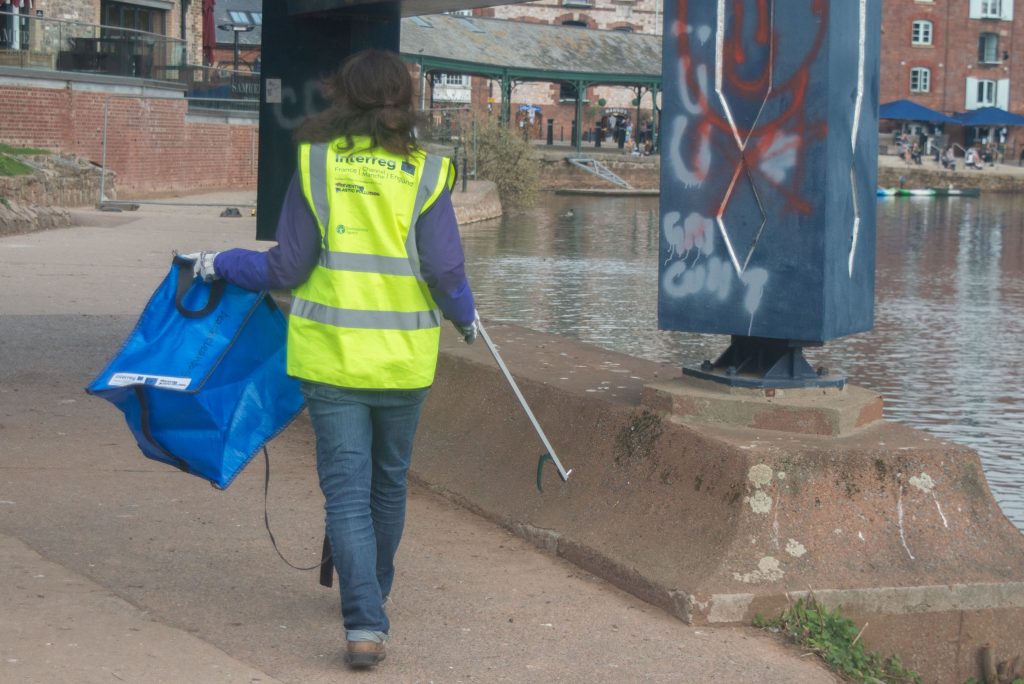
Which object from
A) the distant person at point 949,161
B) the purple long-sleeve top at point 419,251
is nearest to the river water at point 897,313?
the purple long-sleeve top at point 419,251

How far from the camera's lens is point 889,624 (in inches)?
204

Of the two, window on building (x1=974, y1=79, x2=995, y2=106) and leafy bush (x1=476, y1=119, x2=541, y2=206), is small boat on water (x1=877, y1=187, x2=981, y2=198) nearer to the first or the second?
window on building (x1=974, y1=79, x2=995, y2=106)

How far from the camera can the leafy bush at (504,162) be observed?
39406mm

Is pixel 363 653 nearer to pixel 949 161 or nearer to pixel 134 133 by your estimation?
pixel 134 133

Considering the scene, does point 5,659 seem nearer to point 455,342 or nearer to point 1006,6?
point 455,342

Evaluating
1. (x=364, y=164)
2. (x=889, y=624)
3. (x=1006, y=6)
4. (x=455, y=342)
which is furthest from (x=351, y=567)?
(x=1006, y=6)

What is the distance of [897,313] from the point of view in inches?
678

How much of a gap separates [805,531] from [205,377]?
211 cm

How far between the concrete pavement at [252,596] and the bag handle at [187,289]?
100 cm

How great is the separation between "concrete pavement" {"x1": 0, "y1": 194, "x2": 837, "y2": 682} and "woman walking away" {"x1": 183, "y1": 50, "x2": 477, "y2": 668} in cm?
40

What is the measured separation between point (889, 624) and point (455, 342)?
3565mm

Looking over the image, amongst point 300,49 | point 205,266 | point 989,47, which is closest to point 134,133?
point 300,49

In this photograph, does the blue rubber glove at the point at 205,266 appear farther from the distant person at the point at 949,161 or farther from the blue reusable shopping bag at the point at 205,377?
the distant person at the point at 949,161

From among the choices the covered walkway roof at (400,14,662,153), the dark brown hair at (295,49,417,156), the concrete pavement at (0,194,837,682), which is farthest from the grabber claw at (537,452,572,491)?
the covered walkway roof at (400,14,662,153)
